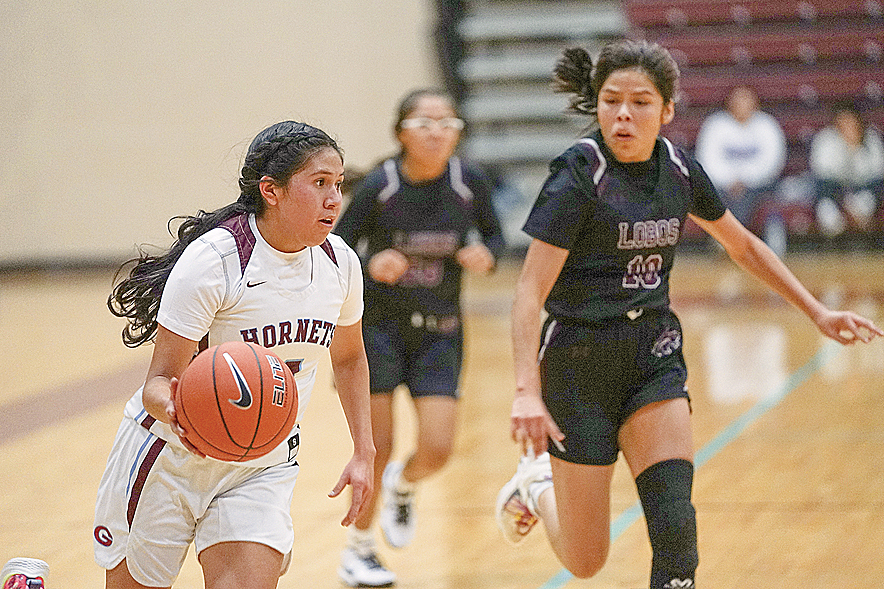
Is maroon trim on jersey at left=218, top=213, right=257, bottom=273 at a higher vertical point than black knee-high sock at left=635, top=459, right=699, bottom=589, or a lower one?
higher

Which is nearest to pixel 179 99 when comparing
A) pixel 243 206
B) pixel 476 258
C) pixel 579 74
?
pixel 476 258

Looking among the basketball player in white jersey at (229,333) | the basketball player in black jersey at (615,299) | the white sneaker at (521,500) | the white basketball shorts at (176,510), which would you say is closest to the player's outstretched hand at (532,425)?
the basketball player in black jersey at (615,299)

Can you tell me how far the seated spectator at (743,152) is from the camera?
13328 mm

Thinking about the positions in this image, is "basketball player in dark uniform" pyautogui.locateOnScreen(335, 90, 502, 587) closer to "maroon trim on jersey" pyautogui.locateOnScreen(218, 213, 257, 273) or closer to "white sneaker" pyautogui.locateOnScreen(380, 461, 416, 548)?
"white sneaker" pyautogui.locateOnScreen(380, 461, 416, 548)

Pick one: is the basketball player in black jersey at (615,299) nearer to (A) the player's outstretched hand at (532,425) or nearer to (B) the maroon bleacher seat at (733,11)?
(A) the player's outstretched hand at (532,425)

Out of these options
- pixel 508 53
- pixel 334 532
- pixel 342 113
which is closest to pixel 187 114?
pixel 342 113

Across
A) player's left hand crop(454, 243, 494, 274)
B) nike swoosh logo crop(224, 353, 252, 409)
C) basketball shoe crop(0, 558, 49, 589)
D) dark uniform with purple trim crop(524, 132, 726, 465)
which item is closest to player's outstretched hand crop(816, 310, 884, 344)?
dark uniform with purple trim crop(524, 132, 726, 465)

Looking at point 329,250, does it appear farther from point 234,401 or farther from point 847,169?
point 847,169

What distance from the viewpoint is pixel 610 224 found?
139 inches

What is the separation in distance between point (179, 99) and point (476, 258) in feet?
35.0

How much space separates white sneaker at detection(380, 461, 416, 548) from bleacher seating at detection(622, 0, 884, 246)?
1004 cm

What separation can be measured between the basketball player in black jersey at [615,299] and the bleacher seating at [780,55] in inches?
431

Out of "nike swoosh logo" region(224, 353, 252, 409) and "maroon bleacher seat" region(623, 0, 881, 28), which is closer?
"nike swoosh logo" region(224, 353, 252, 409)

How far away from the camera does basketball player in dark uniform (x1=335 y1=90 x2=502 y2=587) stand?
4.78 metres
